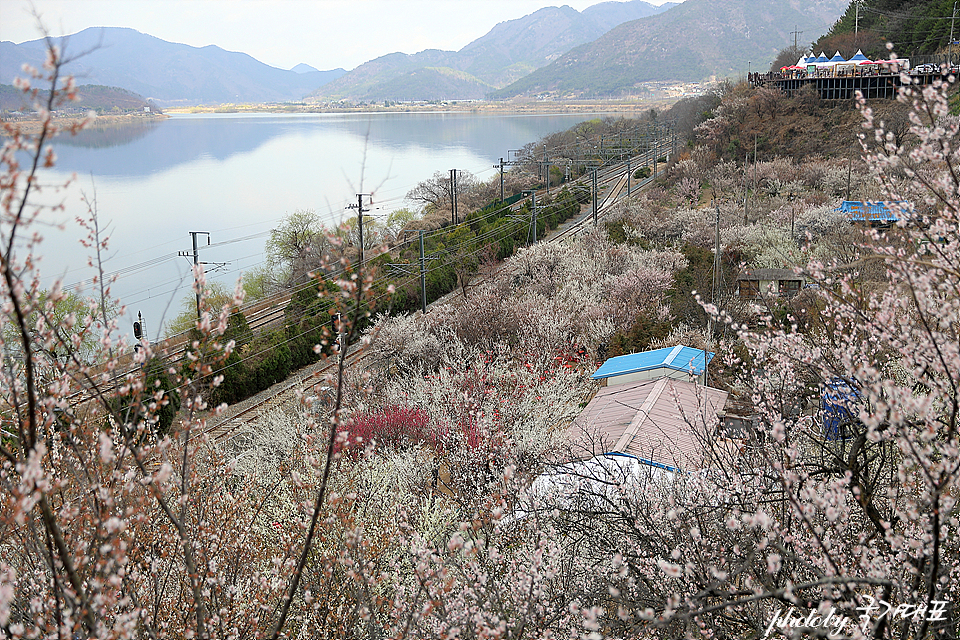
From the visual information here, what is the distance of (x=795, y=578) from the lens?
442 centimetres

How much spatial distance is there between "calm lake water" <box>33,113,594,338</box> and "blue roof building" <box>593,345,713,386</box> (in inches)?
240

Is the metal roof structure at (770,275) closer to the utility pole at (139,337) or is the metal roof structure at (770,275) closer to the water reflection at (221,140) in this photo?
the utility pole at (139,337)

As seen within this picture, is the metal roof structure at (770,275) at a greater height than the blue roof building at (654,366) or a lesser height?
greater

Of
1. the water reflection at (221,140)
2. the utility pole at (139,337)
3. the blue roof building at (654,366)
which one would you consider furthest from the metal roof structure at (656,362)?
the water reflection at (221,140)

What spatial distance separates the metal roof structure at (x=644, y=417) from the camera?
9.13 meters

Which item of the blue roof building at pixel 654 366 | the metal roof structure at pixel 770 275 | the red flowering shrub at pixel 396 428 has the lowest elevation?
the red flowering shrub at pixel 396 428

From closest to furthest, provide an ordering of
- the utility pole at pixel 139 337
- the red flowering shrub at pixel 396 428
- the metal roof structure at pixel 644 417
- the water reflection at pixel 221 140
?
the utility pole at pixel 139 337, the metal roof structure at pixel 644 417, the red flowering shrub at pixel 396 428, the water reflection at pixel 221 140

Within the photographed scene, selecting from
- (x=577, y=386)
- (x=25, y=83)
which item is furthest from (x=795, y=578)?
(x=577, y=386)

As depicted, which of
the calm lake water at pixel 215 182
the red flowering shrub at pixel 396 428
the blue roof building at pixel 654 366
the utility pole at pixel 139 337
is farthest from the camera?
the calm lake water at pixel 215 182

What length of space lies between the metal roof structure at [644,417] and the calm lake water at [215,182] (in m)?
4.97

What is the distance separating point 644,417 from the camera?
1015 centimetres

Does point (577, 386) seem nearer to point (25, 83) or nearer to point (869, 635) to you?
point (869, 635)

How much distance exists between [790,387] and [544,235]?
101 ft

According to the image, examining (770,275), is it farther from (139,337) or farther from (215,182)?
(215,182)
